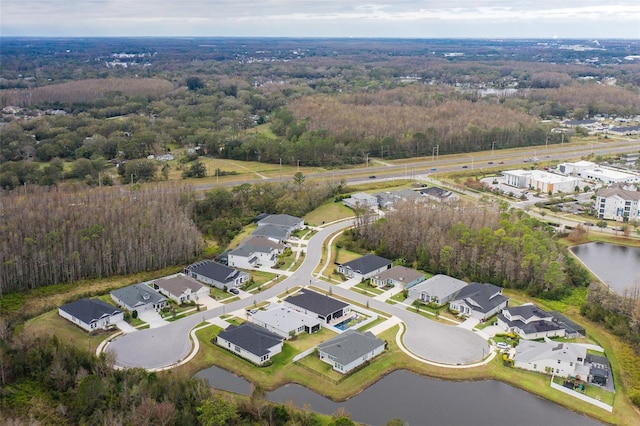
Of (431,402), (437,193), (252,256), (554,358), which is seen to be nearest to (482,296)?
(554,358)

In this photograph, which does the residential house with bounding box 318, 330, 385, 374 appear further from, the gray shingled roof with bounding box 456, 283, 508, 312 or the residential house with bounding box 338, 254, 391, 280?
the residential house with bounding box 338, 254, 391, 280

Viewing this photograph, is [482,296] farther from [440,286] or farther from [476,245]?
[476,245]

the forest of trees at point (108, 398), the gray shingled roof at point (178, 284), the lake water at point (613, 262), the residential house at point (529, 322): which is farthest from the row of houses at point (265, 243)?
the lake water at point (613, 262)

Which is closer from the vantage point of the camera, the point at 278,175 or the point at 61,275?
the point at 61,275

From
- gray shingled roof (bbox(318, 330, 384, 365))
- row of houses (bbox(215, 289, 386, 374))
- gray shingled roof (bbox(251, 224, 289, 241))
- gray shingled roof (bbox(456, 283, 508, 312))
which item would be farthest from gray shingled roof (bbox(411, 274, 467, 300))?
gray shingled roof (bbox(251, 224, 289, 241))

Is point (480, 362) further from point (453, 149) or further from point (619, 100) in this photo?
point (619, 100)

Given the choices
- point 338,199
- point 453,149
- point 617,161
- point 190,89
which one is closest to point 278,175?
point 338,199
